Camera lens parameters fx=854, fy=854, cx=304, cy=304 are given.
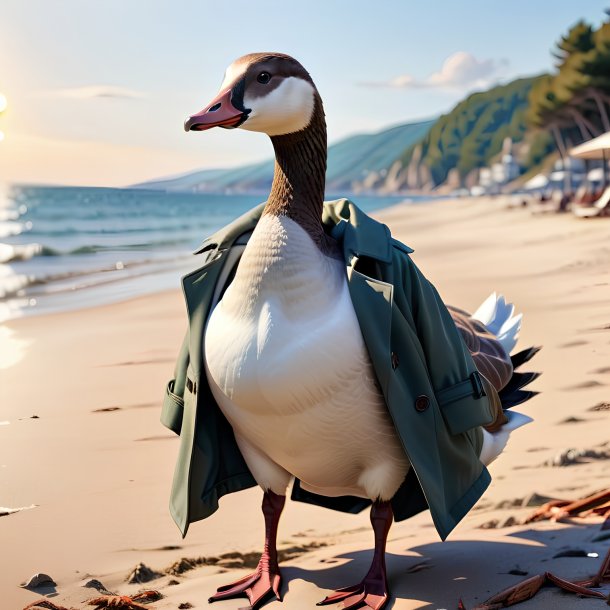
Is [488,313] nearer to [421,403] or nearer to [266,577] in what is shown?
[421,403]

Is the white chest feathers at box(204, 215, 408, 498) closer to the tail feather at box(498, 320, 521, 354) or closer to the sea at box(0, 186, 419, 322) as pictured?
the tail feather at box(498, 320, 521, 354)

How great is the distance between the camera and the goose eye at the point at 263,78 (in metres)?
3.03

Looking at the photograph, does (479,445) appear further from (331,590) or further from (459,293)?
(459,293)

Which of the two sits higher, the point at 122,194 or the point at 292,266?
the point at 122,194

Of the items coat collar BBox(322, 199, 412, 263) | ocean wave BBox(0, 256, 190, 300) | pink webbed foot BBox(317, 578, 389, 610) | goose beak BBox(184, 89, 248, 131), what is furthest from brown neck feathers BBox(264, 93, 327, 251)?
ocean wave BBox(0, 256, 190, 300)

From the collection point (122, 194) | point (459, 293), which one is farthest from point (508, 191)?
point (459, 293)

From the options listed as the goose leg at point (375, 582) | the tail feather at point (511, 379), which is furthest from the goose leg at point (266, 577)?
the tail feather at point (511, 379)

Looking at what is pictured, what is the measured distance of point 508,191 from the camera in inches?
2675

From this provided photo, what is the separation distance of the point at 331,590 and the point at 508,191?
6729 centimetres

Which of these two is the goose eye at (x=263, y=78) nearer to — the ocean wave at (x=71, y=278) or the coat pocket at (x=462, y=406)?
the coat pocket at (x=462, y=406)

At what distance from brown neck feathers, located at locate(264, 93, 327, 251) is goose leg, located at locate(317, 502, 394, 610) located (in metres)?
1.05

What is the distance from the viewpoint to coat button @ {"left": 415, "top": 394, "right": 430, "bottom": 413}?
3105 millimetres

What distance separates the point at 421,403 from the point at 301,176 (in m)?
0.94

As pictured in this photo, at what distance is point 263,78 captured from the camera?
303 centimetres
